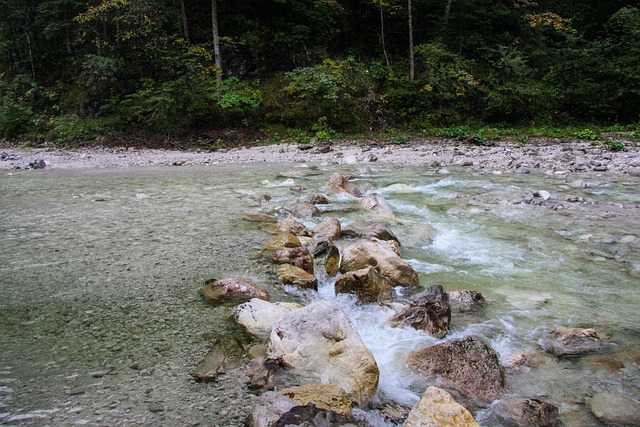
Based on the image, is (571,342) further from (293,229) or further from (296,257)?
(293,229)

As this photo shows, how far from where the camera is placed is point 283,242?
432 centimetres

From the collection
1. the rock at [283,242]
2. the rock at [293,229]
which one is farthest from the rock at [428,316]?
the rock at [293,229]

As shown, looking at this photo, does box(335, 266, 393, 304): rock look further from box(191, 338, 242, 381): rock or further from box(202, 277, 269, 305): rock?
box(191, 338, 242, 381): rock

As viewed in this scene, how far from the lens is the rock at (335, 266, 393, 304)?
10.7 ft

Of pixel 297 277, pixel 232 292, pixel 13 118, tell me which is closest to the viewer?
pixel 232 292

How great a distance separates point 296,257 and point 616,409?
256 centimetres

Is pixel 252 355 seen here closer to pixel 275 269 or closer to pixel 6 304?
pixel 275 269

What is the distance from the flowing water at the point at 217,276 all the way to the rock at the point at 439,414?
0.99ft

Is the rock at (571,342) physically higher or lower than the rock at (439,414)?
lower

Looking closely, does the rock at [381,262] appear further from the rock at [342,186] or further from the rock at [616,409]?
→ the rock at [342,186]

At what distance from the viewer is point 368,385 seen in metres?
2.16

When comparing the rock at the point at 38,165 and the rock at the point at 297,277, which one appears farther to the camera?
the rock at the point at 38,165

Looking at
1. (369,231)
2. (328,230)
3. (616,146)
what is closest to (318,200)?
(328,230)

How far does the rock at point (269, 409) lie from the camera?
1.79m
